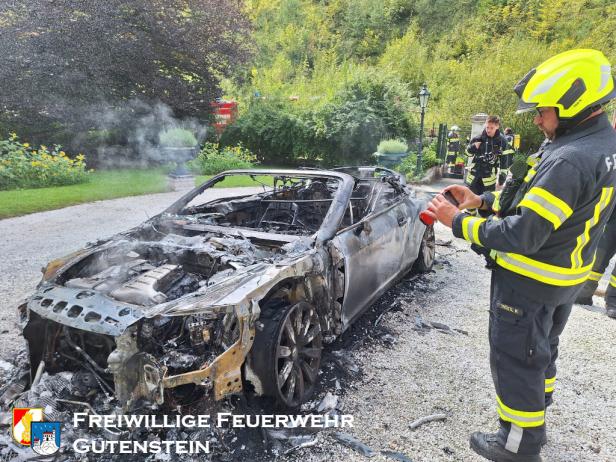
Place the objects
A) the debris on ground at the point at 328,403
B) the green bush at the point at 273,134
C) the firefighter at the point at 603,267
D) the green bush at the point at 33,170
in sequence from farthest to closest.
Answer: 1. the green bush at the point at 273,134
2. the green bush at the point at 33,170
3. the firefighter at the point at 603,267
4. the debris on ground at the point at 328,403

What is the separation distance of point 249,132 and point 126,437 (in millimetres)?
15769

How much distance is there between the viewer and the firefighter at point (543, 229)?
1.86m

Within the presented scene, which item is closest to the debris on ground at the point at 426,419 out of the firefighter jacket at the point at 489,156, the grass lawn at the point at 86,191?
the firefighter jacket at the point at 489,156

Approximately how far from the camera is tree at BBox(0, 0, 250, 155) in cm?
1030

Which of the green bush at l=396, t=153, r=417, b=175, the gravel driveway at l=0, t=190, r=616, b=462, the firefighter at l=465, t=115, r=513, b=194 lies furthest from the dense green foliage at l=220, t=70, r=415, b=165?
the gravel driveway at l=0, t=190, r=616, b=462

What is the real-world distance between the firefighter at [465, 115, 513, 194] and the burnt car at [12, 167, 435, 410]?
4390 millimetres

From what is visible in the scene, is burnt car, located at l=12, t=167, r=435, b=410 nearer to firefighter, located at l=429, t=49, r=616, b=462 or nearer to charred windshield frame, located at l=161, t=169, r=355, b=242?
charred windshield frame, located at l=161, t=169, r=355, b=242

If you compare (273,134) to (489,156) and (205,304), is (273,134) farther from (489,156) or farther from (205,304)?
(205,304)

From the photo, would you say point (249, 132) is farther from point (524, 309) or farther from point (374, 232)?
point (524, 309)

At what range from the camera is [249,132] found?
56.4ft

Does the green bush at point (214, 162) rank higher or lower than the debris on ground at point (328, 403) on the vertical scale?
higher

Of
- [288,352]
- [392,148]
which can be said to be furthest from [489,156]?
[288,352]

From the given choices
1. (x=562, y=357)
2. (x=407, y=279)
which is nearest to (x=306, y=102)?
(x=407, y=279)

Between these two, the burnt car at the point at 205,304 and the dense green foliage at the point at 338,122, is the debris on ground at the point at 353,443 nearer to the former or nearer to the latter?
the burnt car at the point at 205,304
